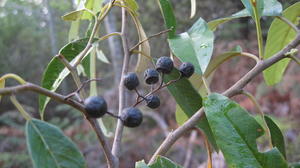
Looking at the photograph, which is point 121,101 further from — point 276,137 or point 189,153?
point 189,153

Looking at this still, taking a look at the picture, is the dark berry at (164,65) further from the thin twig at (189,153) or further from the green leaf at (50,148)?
the thin twig at (189,153)

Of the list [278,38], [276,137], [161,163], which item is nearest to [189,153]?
[278,38]

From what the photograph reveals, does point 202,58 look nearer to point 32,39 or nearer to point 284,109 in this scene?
A: point 284,109

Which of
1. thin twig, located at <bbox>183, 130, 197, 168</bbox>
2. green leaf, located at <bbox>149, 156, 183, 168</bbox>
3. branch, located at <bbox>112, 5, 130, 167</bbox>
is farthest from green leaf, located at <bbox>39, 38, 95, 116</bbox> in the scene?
thin twig, located at <bbox>183, 130, 197, 168</bbox>

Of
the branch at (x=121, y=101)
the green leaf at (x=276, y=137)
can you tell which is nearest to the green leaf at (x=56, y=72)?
the branch at (x=121, y=101)

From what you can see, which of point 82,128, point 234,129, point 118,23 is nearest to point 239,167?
point 234,129

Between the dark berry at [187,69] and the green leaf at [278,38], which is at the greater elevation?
the dark berry at [187,69]

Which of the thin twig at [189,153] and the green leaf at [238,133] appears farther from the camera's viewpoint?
the thin twig at [189,153]

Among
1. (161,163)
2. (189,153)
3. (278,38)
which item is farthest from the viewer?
(189,153)
